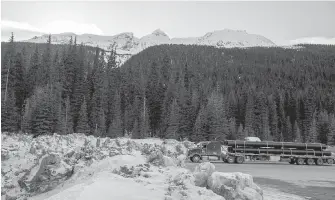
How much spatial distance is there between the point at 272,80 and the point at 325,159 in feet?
356

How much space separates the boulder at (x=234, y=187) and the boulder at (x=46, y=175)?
24.8 ft

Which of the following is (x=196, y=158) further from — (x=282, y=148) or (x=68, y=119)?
(x=68, y=119)

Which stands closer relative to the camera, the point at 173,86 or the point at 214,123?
the point at 214,123

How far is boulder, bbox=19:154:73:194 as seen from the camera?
14.3 metres

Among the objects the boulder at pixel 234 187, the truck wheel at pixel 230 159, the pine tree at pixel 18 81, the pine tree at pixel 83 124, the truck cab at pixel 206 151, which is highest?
the pine tree at pixel 18 81

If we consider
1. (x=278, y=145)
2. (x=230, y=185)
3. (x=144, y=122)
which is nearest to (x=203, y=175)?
(x=230, y=185)

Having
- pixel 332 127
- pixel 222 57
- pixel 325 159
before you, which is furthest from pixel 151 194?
pixel 222 57

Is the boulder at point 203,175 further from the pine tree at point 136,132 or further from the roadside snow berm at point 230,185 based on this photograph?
the pine tree at point 136,132

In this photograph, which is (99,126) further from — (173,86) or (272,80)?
(272,80)

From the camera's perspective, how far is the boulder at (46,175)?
14.3m

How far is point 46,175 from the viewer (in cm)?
1486

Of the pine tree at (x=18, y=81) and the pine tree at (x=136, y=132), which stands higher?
the pine tree at (x=18, y=81)

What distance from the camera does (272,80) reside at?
448 ft

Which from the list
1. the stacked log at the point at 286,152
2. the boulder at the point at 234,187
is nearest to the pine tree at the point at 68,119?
the stacked log at the point at 286,152
